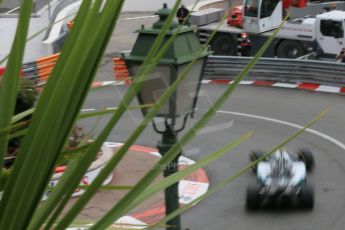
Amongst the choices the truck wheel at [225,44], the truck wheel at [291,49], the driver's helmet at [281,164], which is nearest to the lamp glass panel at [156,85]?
the driver's helmet at [281,164]

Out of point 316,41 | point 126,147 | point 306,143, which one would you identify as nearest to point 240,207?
point 306,143

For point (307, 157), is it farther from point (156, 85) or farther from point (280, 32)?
point (280, 32)

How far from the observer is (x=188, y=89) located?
5.77 m

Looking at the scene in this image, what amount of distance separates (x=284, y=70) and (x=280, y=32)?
275cm

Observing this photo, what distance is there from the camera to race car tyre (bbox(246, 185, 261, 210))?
10.9m

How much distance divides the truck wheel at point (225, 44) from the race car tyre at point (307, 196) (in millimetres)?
14095

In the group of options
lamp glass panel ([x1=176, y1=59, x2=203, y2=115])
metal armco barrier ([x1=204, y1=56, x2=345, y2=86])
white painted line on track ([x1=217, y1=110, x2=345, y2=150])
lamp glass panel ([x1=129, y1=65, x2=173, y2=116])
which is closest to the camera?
lamp glass panel ([x1=129, y1=65, x2=173, y2=116])

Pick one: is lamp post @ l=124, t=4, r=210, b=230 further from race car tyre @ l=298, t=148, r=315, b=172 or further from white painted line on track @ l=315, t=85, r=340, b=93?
white painted line on track @ l=315, t=85, r=340, b=93

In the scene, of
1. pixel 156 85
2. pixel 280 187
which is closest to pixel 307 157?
pixel 280 187

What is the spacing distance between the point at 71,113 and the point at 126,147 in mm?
225

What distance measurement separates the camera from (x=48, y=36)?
25.7 meters

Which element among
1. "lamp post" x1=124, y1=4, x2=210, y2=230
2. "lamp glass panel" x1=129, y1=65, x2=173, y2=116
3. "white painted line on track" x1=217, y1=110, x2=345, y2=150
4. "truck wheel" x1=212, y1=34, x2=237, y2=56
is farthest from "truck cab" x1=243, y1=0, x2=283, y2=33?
"lamp glass panel" x1=129, y1=65, x2=173, y2=116

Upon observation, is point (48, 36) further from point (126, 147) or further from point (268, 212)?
point (126, 147)

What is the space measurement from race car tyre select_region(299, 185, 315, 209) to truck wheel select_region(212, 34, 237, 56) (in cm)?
1409
